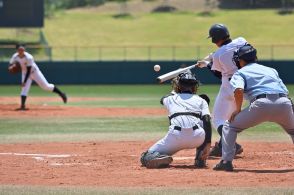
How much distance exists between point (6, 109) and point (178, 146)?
42.2 feet

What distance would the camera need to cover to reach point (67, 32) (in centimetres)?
5644

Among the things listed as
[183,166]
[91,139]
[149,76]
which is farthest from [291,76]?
[183,166]

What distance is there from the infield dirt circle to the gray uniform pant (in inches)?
16.0

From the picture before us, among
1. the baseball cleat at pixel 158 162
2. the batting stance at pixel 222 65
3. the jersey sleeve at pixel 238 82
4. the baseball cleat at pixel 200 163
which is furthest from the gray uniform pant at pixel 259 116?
the batting stance at pixel 222 65

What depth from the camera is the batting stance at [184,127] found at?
9.73 metres

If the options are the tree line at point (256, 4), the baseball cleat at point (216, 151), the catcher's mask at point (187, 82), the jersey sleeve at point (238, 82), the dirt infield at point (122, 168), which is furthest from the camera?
the tree line at point (256, 4)

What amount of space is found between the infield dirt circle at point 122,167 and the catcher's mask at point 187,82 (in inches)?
41.4

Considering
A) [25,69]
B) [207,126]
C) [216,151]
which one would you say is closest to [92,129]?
[216,151]

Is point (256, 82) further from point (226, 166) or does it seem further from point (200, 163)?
point (200, 163)

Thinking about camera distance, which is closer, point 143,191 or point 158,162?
point 143,191

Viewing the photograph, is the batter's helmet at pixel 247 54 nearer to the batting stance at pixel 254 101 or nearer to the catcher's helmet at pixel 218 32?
the batting stance at pixel 254 101

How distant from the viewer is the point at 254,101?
363 inches

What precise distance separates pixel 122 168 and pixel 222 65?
2432 millimetres

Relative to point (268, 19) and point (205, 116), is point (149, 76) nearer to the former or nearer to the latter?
point (268, 19)
